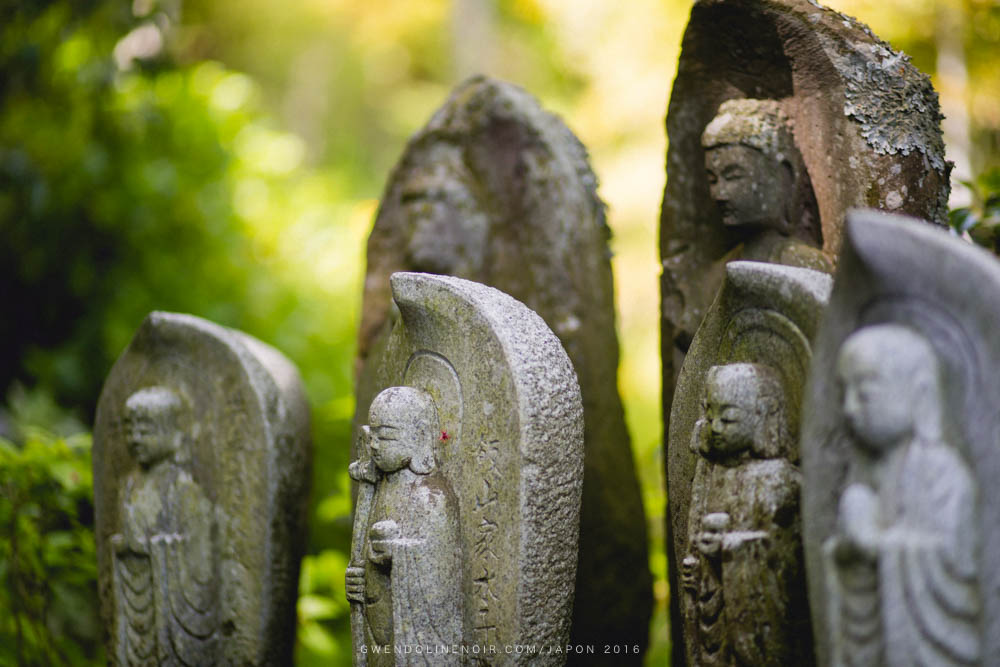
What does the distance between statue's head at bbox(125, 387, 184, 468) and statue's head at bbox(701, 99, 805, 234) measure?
88.4 inches

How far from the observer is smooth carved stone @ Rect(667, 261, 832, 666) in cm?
255

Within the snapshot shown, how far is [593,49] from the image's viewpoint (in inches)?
325

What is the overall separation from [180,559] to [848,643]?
245cm

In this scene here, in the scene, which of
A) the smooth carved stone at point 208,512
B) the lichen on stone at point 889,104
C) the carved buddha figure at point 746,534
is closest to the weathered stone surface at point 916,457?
the carved buddha figure at point 746,534

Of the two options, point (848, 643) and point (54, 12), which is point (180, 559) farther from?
point (54, 12)

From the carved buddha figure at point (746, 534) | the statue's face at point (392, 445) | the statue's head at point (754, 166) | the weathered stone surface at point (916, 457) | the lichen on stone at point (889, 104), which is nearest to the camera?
the weathered stone surface at point (916, 457)

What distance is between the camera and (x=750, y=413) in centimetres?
262

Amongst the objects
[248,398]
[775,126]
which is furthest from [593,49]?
[248,398]

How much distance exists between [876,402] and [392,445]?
1469mm

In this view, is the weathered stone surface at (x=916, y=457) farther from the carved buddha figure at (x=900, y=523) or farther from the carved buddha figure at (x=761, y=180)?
the carved buddha figure at (x=761, y=180)

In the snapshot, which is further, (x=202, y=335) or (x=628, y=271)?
(x=628, y=271)

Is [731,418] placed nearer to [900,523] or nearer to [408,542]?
[900,523]

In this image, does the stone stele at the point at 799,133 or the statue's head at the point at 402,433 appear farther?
the stone stele at the point at 799,133

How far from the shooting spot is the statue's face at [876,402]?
6.93 ft
